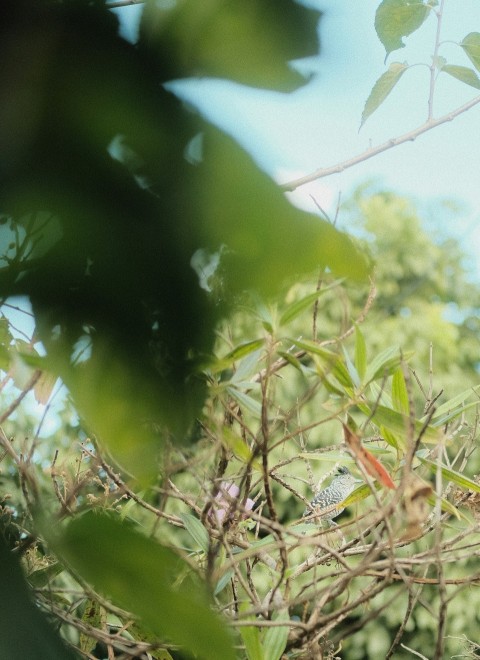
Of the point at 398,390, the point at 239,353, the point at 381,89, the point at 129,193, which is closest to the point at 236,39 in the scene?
the point at 129,193

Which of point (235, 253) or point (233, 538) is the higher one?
point (235, 253)

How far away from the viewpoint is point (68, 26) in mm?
170

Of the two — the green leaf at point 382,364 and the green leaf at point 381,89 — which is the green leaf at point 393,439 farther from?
the green leaf at point 381,89

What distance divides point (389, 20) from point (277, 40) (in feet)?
1.24

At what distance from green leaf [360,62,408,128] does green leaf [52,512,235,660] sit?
1.37 feet

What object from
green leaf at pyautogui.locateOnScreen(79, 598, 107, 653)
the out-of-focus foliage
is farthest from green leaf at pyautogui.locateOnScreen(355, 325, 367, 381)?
the out-of-focus foliage

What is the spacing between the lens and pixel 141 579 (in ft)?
0.55

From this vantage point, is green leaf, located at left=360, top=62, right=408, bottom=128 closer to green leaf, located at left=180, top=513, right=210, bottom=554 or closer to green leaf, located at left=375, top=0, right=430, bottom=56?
green leaf, located at left=375, top=0, right=430, bottom=56

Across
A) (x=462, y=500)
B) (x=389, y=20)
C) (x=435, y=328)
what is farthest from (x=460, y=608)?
(x=389, y=20)

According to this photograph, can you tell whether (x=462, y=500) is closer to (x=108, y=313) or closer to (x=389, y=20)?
(x=389, y=20)

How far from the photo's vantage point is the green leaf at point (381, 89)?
22.1 inches

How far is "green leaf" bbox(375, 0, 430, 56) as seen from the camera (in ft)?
1.63

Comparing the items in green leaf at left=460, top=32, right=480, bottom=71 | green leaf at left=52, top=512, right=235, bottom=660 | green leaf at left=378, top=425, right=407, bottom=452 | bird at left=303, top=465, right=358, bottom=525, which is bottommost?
bird at left=303, top=465, right=358, bottom=525

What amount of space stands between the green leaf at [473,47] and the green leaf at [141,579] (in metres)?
0.66
